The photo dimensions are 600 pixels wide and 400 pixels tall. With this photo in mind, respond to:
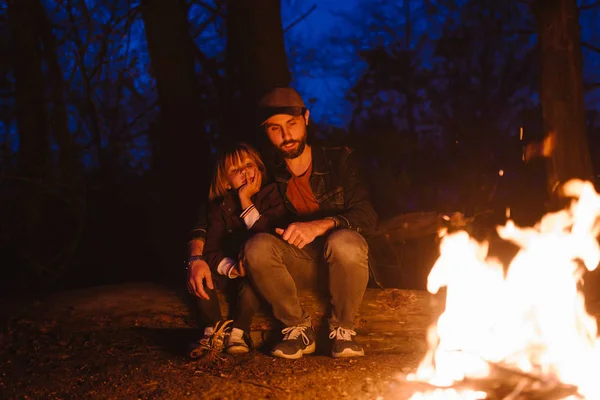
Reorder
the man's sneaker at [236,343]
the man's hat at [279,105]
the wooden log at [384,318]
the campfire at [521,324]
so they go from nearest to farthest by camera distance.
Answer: the campfire at [521,324]
the man's sneaker at [236,343]
the wooden log at [384,318]
the man's hat at [279,105]

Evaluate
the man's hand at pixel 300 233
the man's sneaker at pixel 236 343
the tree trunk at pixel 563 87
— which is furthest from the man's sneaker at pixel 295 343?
the tree trunk at pixel 563 87

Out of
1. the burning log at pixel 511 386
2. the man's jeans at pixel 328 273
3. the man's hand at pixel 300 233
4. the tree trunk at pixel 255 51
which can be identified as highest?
the tree trunk at pixel 255 51

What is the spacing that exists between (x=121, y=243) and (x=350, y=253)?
7064 millimetres

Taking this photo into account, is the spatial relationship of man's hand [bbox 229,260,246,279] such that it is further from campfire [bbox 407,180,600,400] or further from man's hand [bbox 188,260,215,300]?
campfire [bbox 407,180,600,400]

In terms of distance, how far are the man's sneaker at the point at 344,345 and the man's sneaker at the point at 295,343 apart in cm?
15

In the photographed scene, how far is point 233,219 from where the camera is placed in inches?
162

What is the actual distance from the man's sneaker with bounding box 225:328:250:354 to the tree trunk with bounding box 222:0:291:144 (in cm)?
208

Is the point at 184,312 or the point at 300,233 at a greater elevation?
the point at 300,233

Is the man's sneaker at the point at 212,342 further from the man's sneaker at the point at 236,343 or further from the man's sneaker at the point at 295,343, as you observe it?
the man's sneaker at the point at 295,343

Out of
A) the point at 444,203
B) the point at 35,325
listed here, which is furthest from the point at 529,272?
the point at 35,325

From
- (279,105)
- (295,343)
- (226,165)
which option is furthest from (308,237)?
(279,105)

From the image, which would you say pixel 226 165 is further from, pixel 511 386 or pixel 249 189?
pixel 511 386

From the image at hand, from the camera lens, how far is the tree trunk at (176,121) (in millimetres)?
6301

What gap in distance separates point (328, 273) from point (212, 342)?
2.82 ft
